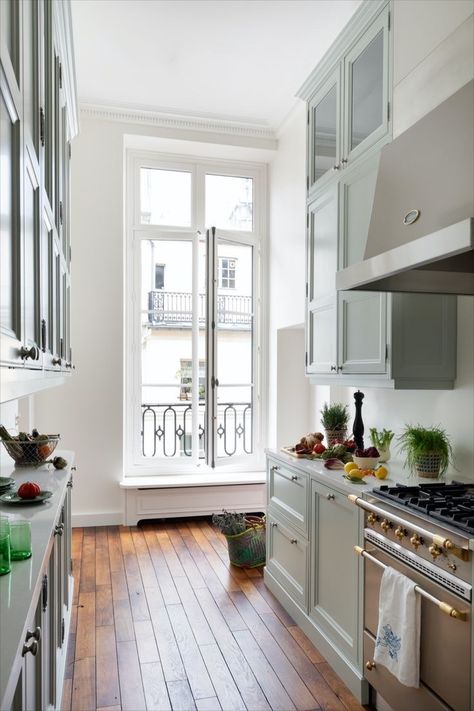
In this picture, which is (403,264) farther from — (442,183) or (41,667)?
(41,667)

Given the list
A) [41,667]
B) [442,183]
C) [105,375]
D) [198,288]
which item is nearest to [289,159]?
[198,288]

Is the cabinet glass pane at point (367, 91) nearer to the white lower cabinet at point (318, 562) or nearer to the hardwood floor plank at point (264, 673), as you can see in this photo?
the white lower cabinet at point (318, 562)

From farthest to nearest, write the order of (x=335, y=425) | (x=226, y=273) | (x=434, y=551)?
(x=226, y=273) < (x=335, y=425) < (x=434, y=551)

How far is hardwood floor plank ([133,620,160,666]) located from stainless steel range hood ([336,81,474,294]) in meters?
1.98

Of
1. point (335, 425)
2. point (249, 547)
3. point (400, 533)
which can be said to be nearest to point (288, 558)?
point (249, 547)

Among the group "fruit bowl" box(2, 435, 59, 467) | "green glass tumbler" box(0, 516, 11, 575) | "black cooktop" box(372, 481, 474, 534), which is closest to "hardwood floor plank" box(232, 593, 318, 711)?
"black cooktop" box(372, 481, 474, 534)

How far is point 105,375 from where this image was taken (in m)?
4.94

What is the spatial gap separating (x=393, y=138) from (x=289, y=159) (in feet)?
8.32

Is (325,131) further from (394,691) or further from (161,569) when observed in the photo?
(161,569)

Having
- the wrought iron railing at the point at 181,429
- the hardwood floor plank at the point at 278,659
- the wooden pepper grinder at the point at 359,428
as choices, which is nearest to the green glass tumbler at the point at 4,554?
the hardwood floor plank at the point at 278,659

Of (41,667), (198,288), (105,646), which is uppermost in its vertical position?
(198,288)

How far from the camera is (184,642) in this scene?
2.86 metres

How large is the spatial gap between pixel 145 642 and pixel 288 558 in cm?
88

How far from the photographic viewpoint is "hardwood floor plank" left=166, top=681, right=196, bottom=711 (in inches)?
91.1
